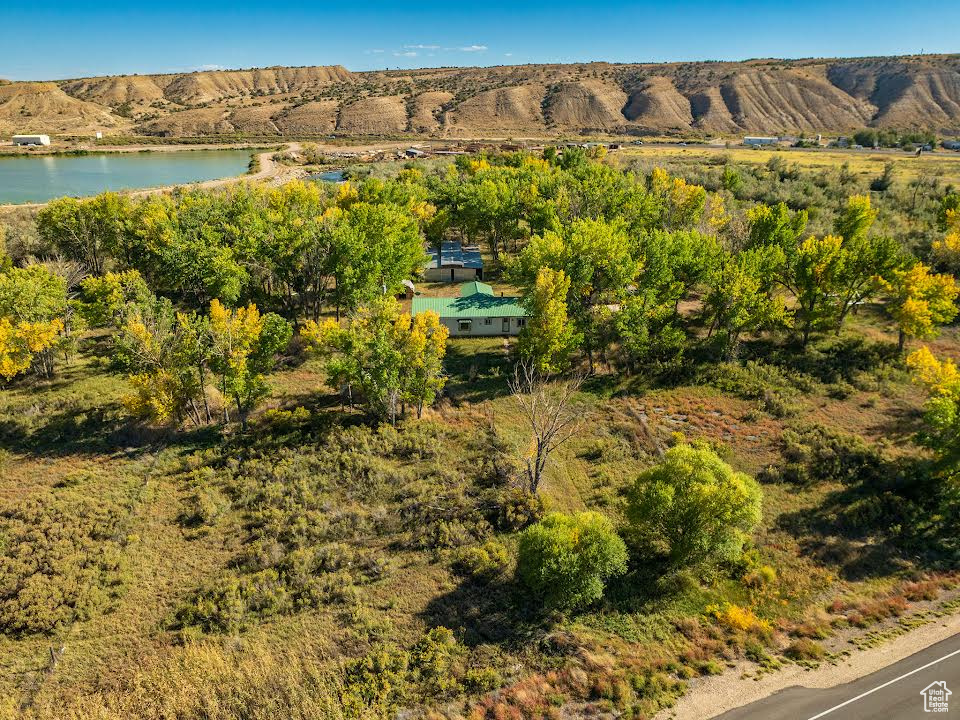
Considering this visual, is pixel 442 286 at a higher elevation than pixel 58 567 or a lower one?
higher

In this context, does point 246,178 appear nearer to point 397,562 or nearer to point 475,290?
point 475,290

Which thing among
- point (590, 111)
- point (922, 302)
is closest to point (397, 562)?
point (922, 302)

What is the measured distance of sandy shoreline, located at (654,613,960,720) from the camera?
17391 millimetres

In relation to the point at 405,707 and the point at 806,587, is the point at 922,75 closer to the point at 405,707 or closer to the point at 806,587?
the point at 806,587

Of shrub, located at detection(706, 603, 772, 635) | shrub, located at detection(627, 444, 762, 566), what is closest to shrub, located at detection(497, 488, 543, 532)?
shrub, located at detection(627, 444, 762, 566)

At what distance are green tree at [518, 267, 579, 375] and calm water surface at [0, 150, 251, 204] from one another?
276 feet

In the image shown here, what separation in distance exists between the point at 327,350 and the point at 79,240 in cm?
3586

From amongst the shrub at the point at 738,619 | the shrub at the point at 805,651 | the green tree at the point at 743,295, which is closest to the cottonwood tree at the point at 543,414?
the shrub at the point at 738,619

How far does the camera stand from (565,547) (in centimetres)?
2073

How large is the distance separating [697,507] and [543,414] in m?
11.5

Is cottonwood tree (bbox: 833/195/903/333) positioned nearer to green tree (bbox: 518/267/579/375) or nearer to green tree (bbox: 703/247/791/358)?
green tree (bbox: 703/247/791/358)

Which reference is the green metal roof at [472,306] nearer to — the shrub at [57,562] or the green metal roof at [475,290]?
the green metal roof at [475,290]

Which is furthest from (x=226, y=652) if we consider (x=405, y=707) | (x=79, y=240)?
(x=79, y=240)

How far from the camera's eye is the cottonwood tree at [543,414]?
2631 centimetres
